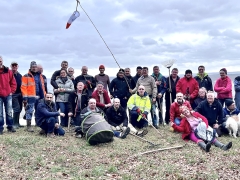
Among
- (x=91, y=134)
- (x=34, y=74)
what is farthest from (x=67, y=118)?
(x=91, y=134)

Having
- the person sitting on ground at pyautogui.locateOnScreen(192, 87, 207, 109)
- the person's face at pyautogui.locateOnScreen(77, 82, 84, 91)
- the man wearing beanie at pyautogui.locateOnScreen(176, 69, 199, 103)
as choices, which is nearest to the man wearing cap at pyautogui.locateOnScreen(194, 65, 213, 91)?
the man wearing beanie at pyautogui.locateOnScreen(176, 69, 199, 103)

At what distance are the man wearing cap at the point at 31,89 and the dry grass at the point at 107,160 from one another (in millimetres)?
1098

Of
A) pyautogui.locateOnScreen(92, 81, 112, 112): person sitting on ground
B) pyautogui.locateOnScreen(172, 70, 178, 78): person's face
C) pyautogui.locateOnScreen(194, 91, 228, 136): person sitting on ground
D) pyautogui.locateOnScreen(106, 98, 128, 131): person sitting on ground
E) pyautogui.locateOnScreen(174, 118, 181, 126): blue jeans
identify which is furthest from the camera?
pyautogui.locateOnScreen(172, 70, 178, 78): person's face

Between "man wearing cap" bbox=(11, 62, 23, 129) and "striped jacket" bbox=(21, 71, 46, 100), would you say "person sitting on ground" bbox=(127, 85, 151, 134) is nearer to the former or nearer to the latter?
"striped jacket" bbox=(21, 71, 46, 100)

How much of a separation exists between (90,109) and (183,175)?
4.94 m

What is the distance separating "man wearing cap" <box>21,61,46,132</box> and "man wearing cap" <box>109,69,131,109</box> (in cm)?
310

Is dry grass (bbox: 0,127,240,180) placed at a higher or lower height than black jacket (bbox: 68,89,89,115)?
lower

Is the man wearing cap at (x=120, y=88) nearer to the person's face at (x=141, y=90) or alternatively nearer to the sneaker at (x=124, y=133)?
the person's face at (x=141, y=90)

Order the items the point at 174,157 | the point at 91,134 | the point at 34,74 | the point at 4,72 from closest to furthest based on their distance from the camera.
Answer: the point at 174,157 → the point at 91,134 → the point at 4,72 → the point at 34,74

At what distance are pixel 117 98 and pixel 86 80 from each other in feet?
5.37

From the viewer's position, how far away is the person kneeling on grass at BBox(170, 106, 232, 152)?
1059cm

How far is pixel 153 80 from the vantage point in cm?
1345

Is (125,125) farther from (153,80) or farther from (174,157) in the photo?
(174,157)

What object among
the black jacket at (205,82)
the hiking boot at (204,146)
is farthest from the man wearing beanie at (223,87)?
the hiking boot at (204,146)
